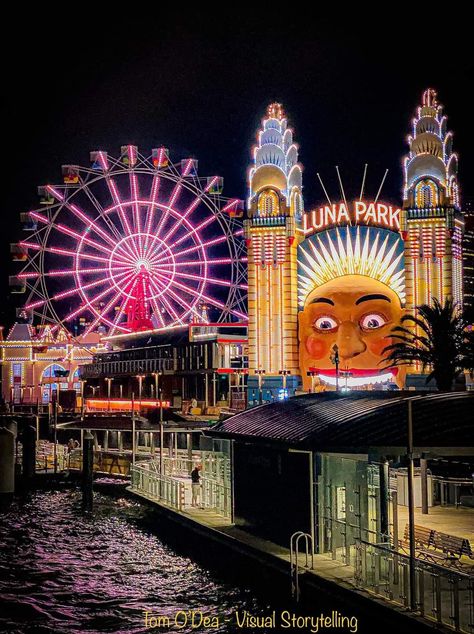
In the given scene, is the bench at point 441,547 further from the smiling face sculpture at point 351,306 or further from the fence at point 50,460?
the smiling face sculpture at point 351,306

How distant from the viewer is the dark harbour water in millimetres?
25641

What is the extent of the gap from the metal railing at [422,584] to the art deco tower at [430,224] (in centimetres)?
4115

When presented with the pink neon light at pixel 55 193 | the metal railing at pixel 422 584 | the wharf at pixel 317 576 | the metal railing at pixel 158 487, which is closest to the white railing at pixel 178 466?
the metal railing at pixel 158 487

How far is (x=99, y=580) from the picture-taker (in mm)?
30531

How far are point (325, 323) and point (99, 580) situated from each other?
1408 inches

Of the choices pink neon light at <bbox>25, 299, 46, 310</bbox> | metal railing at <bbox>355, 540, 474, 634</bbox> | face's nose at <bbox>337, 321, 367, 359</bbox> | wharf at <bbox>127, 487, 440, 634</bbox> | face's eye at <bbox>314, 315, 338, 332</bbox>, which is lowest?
wharf at <bbox>127, 487, 440, 634</bbox>

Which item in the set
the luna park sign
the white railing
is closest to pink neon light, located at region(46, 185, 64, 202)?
the luna park sign

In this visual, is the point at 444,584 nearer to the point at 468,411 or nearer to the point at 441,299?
the point at 468,411

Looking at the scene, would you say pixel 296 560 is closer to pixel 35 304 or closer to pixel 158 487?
pixel 158 487

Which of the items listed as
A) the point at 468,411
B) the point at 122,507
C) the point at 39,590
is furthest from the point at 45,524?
the point at 468,411

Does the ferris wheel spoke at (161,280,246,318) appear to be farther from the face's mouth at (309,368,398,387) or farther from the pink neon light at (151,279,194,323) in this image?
the face's mouth at (309,368,398,387)

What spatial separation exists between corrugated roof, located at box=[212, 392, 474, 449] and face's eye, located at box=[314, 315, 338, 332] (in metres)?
32.6

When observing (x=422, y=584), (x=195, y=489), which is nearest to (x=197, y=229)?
(x=195, y=489)

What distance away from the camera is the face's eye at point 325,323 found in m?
63.5
